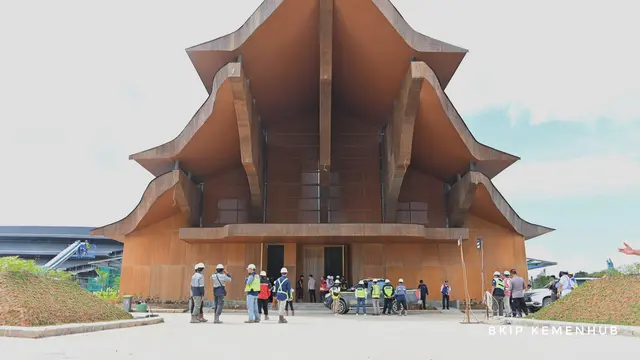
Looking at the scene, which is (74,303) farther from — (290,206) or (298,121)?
(298,121)

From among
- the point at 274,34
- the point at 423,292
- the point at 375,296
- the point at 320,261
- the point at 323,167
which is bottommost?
the point at 375,296

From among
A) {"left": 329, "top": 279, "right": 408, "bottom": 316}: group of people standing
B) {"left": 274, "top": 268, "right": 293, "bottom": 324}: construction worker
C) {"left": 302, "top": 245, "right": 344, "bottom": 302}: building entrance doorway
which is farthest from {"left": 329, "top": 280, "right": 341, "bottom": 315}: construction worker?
{"left": 302, "top": 245, "right": 344, "bottom": 302}: building entrance doorway

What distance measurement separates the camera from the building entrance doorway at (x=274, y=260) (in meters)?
24.1

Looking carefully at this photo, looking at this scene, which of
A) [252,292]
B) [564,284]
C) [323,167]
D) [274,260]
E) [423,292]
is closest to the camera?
[252,292]

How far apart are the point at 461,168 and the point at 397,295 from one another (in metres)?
8.09

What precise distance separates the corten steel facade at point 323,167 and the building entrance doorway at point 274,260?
0.07 m

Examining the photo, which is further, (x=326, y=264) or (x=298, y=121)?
(x=298, y=121)

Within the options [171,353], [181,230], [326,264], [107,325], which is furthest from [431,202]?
[171,353]

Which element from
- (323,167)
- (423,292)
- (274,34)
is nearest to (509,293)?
(423,292)

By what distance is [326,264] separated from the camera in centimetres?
2473

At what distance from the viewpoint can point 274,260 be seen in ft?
79.3

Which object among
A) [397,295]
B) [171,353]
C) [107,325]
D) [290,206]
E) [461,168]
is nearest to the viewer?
[171,353]

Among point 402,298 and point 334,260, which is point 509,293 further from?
point 334,260

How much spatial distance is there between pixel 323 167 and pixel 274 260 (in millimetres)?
5166
